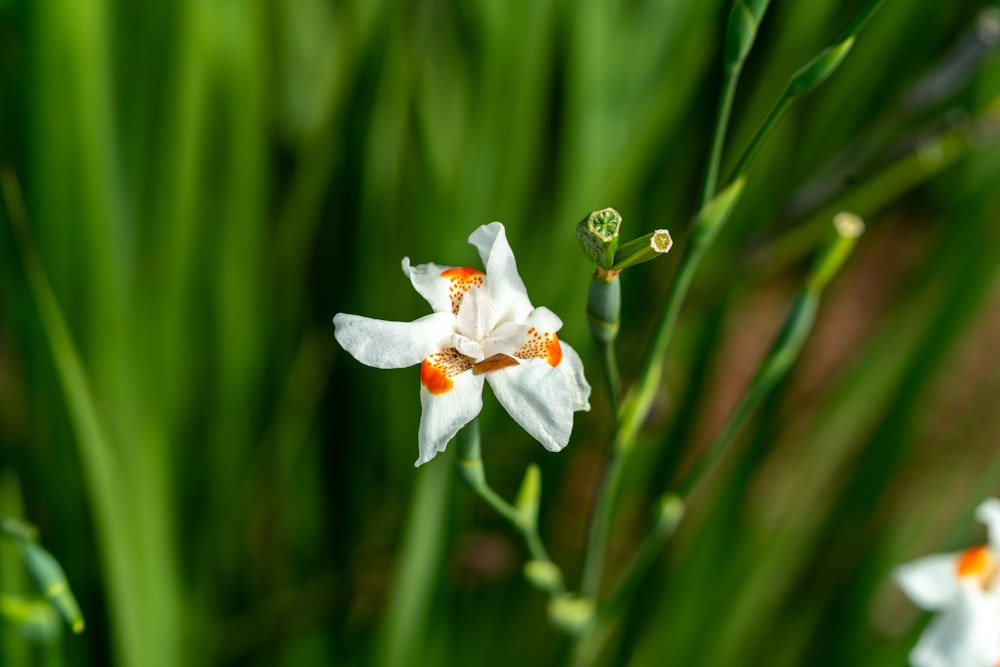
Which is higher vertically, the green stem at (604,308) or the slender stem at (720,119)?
the slender stem at (720,119)

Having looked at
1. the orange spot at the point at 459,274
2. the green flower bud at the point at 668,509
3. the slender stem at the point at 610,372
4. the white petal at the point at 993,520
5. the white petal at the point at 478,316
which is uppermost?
the orange spot at the point at 459,274

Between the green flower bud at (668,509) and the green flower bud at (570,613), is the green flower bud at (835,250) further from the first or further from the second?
the green flower bud at (570,613)

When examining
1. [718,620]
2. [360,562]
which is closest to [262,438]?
[360,562]

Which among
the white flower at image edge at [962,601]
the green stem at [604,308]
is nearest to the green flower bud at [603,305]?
the green stem at [604,308]

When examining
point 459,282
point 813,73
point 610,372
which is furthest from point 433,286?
point 813,73

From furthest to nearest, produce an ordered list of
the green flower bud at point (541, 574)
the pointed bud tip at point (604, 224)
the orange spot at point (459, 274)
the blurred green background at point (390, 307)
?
the blurred green background at point (390, 307), the green flower bud at point (541, 574), the orange spot at point (459, 274), the pointed bud tip at point (604, 224)

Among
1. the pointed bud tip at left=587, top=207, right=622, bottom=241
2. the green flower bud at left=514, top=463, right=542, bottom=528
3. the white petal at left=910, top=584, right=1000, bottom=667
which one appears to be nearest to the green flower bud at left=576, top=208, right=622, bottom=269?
the pointed bud tip at left=587, top=207, right=622, bottom=241

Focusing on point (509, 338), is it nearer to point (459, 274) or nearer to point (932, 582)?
point (459, 274)

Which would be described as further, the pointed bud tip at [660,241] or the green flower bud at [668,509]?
the green flower bud at [668,509]
